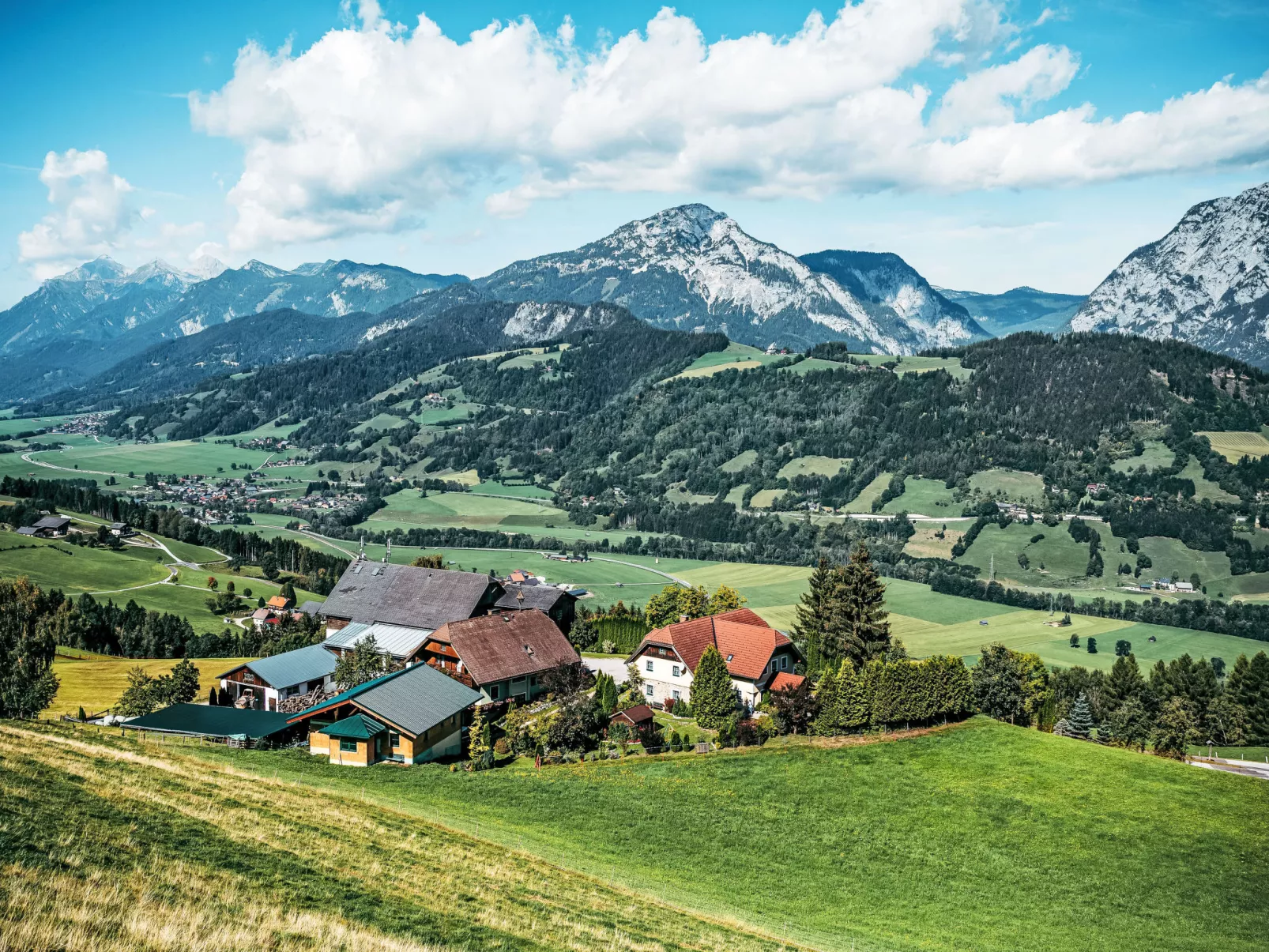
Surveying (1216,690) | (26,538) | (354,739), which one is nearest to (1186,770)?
(1216,690)

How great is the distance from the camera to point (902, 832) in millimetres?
36812

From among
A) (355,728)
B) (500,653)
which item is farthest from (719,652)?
(355,728)

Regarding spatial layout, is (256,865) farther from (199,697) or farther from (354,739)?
(199,697)

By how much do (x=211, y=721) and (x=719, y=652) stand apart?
35.3 metres

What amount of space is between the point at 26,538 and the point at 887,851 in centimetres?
13399

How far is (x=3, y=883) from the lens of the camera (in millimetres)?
12969

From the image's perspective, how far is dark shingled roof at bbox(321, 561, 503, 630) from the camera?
73.9 m

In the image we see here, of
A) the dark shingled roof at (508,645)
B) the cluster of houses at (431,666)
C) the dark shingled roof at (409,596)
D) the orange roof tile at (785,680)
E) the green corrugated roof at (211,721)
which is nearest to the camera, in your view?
the green corrugated roof at (211,721)

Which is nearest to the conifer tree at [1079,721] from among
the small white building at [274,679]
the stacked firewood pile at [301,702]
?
the stacked firewood pile at [301,702]

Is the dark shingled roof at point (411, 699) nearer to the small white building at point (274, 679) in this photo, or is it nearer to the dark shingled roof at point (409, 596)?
the small white building at point (274, 679)

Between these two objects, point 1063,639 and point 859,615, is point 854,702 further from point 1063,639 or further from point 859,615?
point 1063,639

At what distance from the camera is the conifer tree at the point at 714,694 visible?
184ft

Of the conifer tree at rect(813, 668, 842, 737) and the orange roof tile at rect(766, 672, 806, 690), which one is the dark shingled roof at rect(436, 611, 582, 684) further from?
the conifer tree at rect(813, 668, 842, 737)

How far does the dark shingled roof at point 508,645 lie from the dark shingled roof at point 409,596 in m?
8.66
